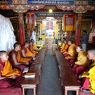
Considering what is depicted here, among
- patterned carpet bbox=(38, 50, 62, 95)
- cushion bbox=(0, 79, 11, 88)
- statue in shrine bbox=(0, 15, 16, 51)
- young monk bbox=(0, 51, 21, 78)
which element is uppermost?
statue in shrine bbox=(0, 15, 16, 51)

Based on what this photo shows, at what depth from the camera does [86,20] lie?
14.7 metres

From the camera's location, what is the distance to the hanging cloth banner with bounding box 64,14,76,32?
1167cm

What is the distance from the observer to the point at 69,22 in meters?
11.9

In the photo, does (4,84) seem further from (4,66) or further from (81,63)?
(81,63)


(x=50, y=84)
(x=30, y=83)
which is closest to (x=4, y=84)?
(x=30, y=83)

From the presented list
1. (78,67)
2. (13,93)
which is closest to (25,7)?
Answer: (78,67)

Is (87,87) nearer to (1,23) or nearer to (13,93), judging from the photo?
(13,93)

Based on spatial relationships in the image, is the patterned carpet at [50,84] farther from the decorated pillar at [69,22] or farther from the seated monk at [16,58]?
the decorated pillar at [69,22]

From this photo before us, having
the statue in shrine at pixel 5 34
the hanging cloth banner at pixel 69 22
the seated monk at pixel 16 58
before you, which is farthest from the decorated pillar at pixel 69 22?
the statue in shrine at pixel 5 34

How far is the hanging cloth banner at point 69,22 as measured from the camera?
38.3 feet

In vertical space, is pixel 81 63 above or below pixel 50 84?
above

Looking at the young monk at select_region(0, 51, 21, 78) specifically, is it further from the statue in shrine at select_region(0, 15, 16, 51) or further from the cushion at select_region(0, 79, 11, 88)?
the statue in shrine at select_region(0, 15, 16, 51)

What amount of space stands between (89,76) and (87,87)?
0.23 m

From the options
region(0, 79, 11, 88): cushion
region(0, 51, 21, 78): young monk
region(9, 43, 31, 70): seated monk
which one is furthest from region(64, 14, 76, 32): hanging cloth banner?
region(0, 79, 11, 88): cushion
